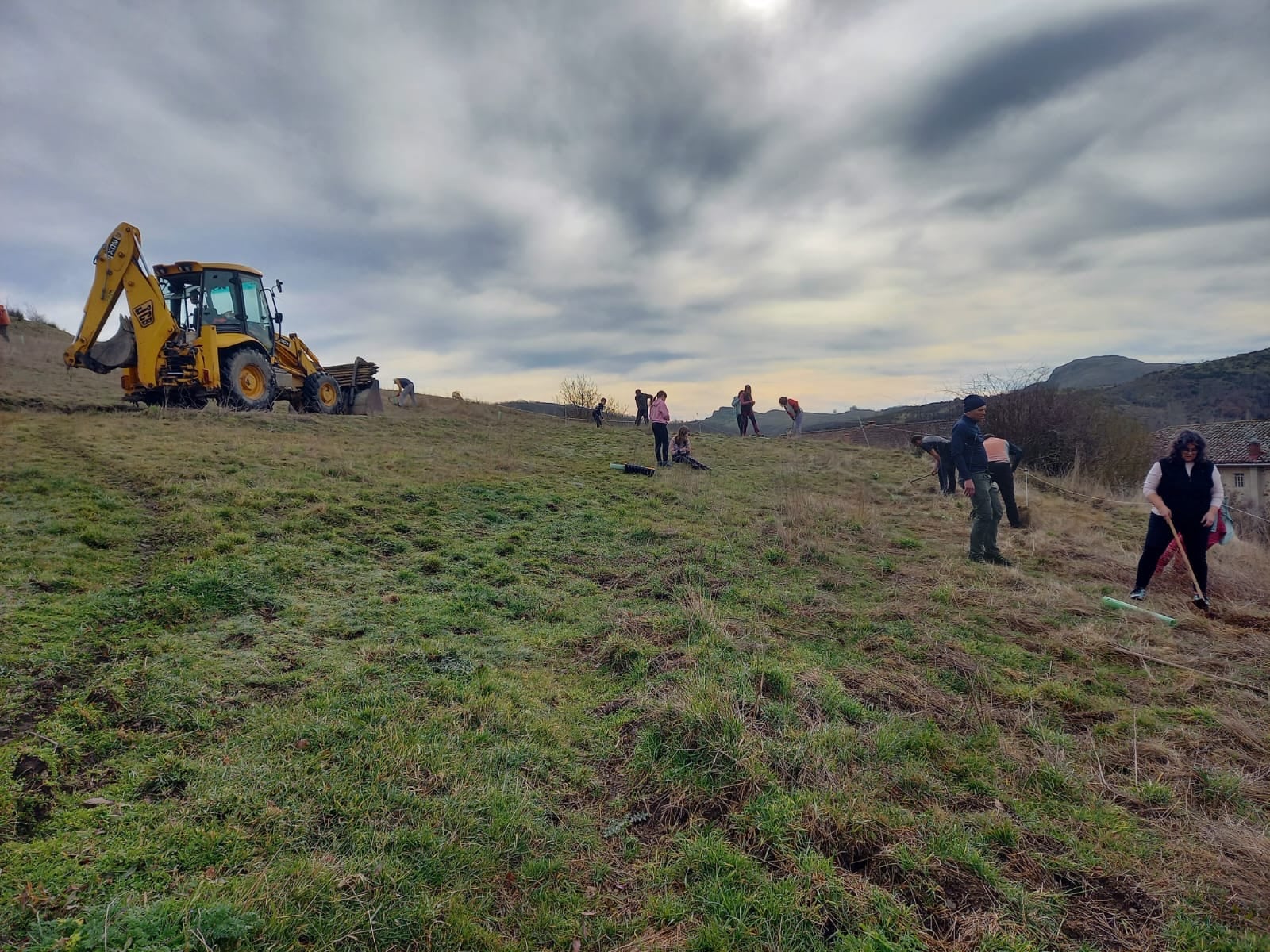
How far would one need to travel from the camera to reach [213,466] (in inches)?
316

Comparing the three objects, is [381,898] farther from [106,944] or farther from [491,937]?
[106,944]

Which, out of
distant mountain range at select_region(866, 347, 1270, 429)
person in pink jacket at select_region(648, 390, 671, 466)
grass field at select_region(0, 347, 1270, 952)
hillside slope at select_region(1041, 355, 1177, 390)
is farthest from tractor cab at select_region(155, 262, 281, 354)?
hillside slope at select_region(1041, 355, 1177, 390)

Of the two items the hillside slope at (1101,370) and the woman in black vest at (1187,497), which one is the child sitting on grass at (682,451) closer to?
the woman in black vest at (1187,497)

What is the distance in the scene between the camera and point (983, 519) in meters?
7.61

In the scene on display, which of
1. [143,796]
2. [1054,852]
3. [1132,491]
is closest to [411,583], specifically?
[143,796]

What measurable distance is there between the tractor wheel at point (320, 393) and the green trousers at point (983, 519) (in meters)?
16.5

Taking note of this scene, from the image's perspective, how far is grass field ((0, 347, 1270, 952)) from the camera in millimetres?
2209

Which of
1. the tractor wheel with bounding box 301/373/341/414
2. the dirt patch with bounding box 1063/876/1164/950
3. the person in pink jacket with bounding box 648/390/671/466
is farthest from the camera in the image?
the tractor wheel with bounding box 301/373/341/414

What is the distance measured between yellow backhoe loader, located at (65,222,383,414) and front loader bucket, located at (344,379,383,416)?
261 cm

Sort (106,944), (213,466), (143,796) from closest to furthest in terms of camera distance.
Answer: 1. (106,944)
2. (143,796)
3. (213,466)

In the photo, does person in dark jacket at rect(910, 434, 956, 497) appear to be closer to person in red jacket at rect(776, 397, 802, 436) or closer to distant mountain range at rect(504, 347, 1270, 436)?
person in red jacket at rect(776, 397, 802, 436)

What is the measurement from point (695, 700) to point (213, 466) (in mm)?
7871

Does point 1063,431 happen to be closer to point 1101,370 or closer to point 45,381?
point 45,381

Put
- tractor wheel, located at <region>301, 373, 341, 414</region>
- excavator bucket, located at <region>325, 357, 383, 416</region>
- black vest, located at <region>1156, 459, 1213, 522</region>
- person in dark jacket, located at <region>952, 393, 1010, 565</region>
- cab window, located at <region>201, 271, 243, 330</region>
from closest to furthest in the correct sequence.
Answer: black vest, located at <region>1156, 459, 1213, 522</region> < person in dark jacket, located at <region>952, 393, 1010, 565</region> < cab window, located at <region>201, 271, 243, 330</region> < tractor wheel, located at <region>301, 373, 341, 414</region> < excavator bucket, located at <region>325, 357, 383, 416</region>
